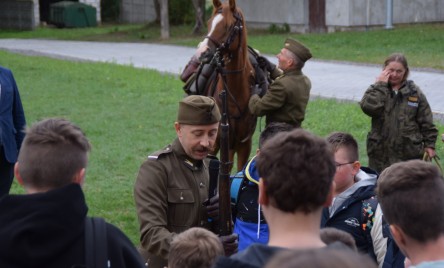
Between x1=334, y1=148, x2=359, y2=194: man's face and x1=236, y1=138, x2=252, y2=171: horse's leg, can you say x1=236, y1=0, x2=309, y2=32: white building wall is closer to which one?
x1=236, y1=138, x2=252, y2=171: horse's leg

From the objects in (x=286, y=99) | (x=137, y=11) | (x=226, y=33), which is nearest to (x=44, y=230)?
(x=286, y=99)

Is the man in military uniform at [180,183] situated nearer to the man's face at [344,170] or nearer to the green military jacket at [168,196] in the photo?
the green military jacket at [168,196]

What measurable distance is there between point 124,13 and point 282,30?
1749 cm

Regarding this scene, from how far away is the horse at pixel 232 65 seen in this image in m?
9.37

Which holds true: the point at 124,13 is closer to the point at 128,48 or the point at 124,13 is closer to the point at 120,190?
the point at 128,48

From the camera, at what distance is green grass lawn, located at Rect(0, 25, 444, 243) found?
10789 mm

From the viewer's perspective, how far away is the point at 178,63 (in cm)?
2439

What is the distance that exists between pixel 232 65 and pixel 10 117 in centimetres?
290

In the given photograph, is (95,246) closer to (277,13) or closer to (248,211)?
(248,211)

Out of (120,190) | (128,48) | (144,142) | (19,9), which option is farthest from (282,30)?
(120,190)

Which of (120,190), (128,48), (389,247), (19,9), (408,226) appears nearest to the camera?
(408,226)

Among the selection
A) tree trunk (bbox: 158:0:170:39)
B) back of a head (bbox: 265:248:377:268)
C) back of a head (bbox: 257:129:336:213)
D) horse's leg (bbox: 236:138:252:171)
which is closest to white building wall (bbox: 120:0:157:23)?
tree trunk (bbox: 158:0:170:39)

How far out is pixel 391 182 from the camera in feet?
11.2

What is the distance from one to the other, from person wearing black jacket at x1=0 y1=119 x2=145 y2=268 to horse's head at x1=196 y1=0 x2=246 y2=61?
601 cm
